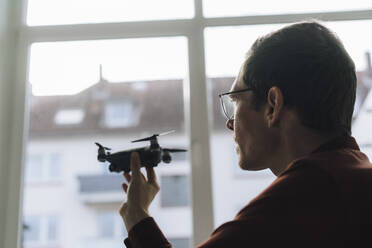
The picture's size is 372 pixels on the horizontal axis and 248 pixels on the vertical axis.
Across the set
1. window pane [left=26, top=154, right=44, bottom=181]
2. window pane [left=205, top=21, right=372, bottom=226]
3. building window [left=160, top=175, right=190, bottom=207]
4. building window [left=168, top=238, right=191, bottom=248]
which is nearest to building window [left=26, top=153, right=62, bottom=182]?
window pane [left=26, top=154, right=44, bottom=181]

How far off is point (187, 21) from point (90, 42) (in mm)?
441

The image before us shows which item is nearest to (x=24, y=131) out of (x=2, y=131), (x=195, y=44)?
(x=2, y=131)

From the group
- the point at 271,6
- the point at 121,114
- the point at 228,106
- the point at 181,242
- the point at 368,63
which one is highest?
the point at 271,6

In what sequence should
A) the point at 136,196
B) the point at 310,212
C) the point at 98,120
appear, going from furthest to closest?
the point at 98,120 < the point at 136,196 < the point at 310,212

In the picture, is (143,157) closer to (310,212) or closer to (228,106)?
(228,106)

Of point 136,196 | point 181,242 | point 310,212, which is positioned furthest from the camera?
point 181,242

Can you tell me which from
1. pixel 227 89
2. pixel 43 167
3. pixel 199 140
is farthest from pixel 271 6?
pixel 43 167

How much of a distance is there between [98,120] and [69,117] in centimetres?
12

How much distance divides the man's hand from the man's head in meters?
0.32

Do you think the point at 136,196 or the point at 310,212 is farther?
the point at 136,196

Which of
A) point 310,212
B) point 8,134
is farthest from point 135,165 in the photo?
point 8,134

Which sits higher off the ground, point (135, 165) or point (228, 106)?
point (228, 106)

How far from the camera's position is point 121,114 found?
6.43ft

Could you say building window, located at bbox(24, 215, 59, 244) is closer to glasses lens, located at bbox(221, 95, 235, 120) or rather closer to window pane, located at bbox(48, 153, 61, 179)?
window pane, located at bbox(48, 153, 61, 179)
